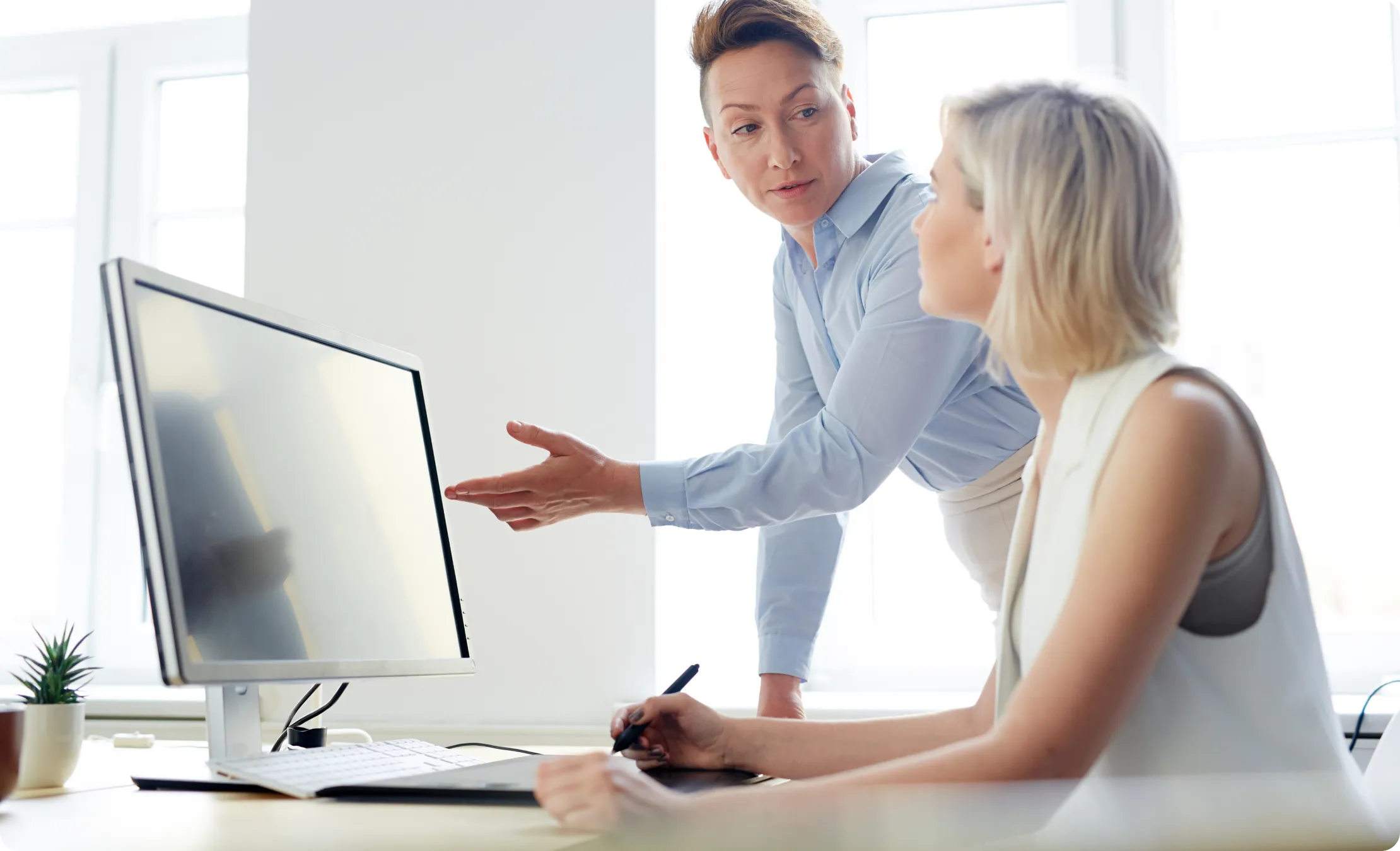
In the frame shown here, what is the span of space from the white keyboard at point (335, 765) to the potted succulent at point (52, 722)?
0.51 ft

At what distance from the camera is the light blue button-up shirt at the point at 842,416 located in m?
1.49

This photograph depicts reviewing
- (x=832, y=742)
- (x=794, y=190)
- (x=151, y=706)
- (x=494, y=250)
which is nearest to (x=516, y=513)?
(x=832, y=742)

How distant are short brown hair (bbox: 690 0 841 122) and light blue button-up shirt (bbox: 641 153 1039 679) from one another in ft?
0.60

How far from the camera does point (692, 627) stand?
2455 millimetres

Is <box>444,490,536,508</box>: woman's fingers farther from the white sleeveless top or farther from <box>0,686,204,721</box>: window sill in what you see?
<box>0,686,204,721</box>: window sill

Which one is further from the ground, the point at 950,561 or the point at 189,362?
the point at 189,362

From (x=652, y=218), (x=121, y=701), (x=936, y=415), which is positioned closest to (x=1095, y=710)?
(x=936, y=415)

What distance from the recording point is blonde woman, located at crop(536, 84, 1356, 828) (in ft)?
2.49

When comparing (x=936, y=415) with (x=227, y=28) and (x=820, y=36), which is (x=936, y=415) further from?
(x=227, y=28)

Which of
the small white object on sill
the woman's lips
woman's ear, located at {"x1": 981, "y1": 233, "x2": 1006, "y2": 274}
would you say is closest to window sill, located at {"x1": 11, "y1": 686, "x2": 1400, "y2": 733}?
the small white object on sill

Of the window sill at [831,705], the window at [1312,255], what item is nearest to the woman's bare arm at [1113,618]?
the window sill at [831,705]

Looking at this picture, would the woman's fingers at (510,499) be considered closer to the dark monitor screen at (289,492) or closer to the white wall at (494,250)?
the dark monitor screen at (289,492)

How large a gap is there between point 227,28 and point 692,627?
75.9 inches

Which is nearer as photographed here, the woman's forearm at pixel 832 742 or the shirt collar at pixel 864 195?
the woman's forearm at pixel 832 742
